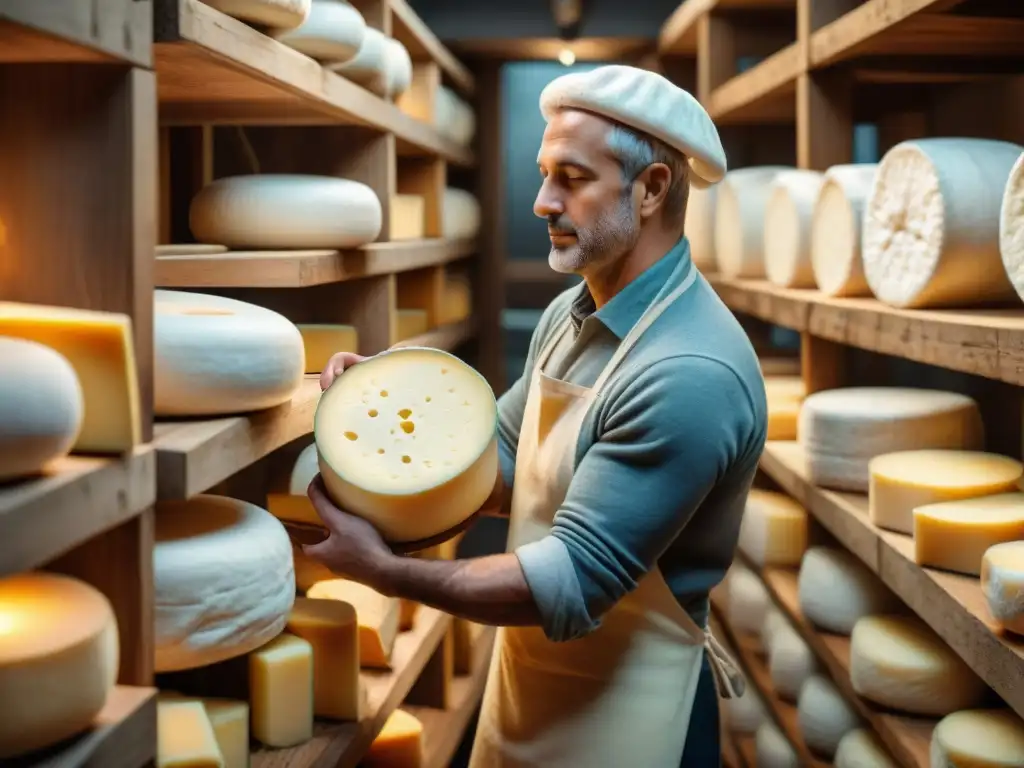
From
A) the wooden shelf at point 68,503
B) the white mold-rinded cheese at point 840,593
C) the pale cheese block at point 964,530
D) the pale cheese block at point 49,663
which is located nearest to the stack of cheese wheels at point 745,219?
the white mold-rinded cheese at point 840,593

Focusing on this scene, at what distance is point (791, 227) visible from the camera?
312 cm

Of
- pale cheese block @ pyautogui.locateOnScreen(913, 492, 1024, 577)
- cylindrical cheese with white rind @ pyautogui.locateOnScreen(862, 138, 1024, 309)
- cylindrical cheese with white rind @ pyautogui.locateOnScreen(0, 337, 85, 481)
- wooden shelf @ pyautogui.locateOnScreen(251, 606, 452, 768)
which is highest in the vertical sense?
cylindrical cheese with white rind @ pyautogui.locateOnScreen(862, 138, 1024, 309)

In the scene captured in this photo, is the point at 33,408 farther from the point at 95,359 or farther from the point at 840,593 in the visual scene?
the point at 840,593

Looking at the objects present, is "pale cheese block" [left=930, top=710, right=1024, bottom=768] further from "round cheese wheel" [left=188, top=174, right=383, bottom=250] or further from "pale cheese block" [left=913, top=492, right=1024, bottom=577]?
"round cheese wheel" [left=188, top=174, right=383, bottom=250]

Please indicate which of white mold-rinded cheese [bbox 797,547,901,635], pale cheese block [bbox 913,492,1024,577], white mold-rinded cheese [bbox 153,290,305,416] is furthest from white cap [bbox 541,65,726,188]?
white mold-rinded cheese [bbox 797,547,901,635]

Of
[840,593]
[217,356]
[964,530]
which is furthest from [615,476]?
[840,593]

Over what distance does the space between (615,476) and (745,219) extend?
6.90 ft

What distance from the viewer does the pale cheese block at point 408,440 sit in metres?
1.62

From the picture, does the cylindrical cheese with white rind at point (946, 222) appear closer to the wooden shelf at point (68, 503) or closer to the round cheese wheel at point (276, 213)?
the round cheese wheel at point (276, 213)

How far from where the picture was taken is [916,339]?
217 cm

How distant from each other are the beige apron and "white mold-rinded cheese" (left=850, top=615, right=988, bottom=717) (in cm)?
60

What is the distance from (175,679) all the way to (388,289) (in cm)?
127

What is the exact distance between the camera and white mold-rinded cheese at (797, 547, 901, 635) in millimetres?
2725

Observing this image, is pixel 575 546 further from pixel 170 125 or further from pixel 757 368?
pixel 170 125
